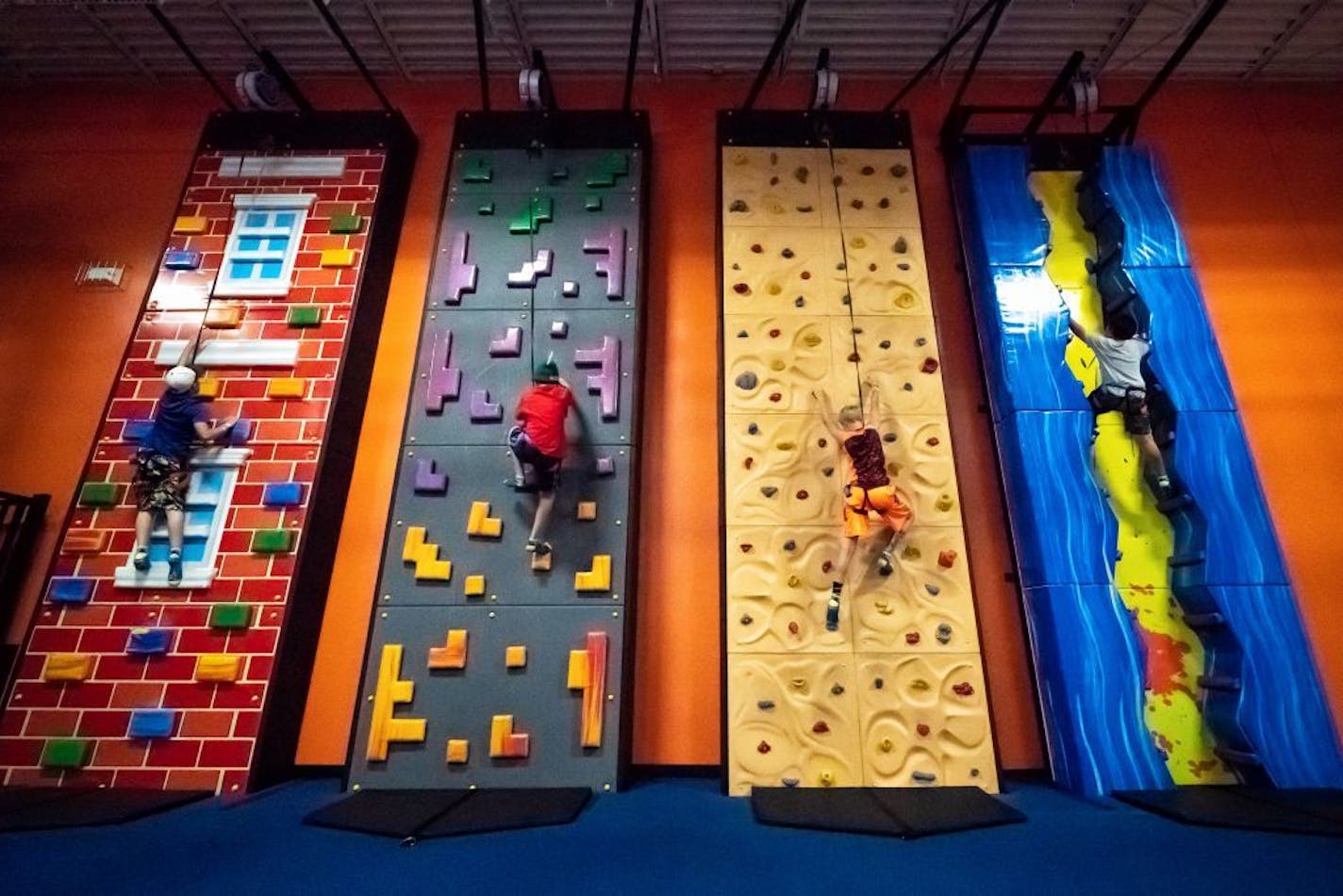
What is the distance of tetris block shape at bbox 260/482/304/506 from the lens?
143 inches

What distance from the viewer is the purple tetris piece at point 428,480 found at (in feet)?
11.9

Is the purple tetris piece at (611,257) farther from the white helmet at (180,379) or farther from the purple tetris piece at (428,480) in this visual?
the white helmet at (180,379)

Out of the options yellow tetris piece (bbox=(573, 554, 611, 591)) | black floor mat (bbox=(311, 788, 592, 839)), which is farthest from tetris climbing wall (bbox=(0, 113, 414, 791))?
yellow tetris piece (bbox=(573, 554, 611, 591))

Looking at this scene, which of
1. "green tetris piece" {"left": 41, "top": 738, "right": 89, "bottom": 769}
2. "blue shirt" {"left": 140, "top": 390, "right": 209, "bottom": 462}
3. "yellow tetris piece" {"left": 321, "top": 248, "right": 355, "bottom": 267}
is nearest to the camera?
"green tetris piece" {"left": 41, "top": 738, "right": 89, "bottom": 769}

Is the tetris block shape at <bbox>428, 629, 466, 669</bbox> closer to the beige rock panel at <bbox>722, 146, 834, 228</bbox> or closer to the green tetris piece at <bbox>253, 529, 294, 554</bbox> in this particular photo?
the green tetris piece at <bbox>253, 529, 294, 554</bbox>

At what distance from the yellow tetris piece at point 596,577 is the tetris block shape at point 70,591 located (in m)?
2.45

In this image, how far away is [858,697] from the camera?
335 centimetres

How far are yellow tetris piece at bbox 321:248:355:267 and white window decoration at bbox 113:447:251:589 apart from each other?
3.95 feet

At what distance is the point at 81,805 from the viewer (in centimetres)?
289

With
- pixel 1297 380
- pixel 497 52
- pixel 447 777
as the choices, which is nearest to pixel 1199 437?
pixel 1297 380

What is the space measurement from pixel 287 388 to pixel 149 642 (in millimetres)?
1421

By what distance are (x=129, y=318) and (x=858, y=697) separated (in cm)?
482

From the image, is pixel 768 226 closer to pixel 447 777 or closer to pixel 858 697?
pixel 858 697

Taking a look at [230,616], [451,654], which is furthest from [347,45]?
[451,654]
